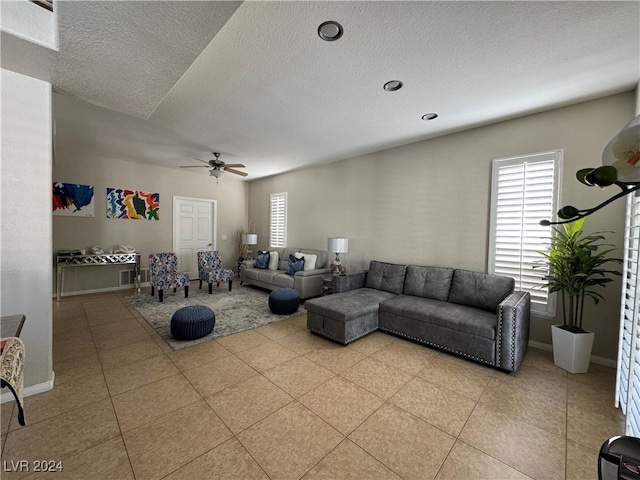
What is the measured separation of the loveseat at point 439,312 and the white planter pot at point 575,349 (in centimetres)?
30

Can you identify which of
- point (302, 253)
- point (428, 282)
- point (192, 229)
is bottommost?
point (428, 282)

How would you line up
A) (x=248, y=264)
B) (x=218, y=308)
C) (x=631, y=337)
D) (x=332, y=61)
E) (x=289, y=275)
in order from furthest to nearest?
(x=248, y=264), (x=289, y=275), (x=218, y=308), (x=332, y=61), (x=631, y=337)

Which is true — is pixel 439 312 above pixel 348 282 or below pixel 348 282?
below

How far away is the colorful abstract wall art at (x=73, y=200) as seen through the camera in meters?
4.76

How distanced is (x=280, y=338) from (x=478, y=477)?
2259 millimetres

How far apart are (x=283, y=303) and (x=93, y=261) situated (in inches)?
153

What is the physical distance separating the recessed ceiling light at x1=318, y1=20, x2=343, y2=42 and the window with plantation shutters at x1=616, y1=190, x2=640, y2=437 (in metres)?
2.22

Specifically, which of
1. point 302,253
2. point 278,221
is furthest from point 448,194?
point 278,221

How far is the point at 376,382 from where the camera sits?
2.28 meters

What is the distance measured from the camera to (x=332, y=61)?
214 centimetres

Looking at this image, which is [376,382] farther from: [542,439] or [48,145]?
[48,145]

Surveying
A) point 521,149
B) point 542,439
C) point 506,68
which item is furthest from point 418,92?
point 542,439

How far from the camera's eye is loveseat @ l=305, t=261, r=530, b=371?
2469 mm

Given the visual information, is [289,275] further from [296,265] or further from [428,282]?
[428,282]
